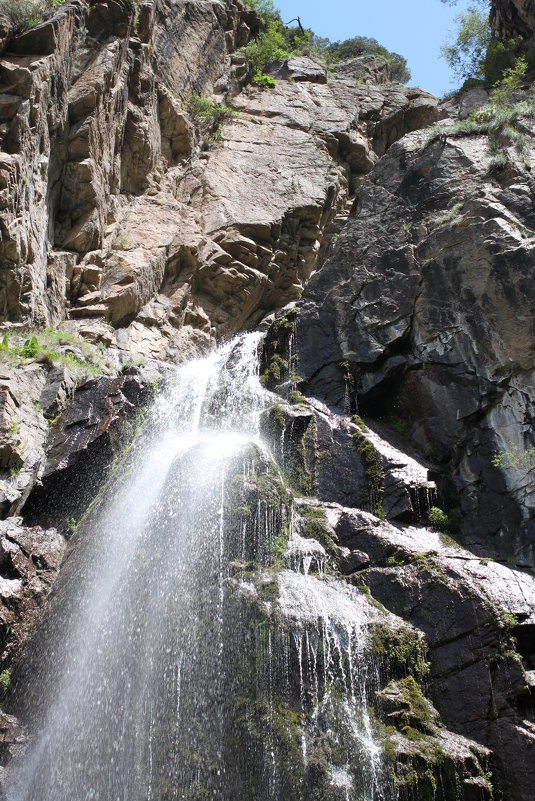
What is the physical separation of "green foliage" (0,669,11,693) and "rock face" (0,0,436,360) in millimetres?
7787

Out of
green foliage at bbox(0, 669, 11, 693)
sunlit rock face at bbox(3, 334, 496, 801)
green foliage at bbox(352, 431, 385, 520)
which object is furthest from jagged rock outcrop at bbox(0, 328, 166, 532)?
green foliage at bbox(352, 431, 385, 520)

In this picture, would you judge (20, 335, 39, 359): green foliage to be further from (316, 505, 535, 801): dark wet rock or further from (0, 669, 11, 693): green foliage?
(316, 505, 535, 801): dark wet rock

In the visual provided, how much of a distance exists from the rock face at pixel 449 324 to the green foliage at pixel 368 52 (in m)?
19.2

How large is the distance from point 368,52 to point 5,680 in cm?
3348

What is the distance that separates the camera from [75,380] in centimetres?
1384

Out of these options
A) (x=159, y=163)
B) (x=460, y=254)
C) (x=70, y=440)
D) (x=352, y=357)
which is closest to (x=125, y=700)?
(x=70, y=440)

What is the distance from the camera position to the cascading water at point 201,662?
789 centimetres

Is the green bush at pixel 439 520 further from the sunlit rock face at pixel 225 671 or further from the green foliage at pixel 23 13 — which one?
the green foliage at pixel 23 13

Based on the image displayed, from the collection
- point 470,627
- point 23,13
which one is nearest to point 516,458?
point 470,627

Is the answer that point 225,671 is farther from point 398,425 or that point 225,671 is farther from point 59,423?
point 398,425

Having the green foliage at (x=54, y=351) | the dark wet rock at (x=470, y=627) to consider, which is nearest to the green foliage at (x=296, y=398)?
the dark wet rock at (x=470, y=627)

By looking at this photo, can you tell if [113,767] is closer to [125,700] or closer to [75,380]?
[125,700]

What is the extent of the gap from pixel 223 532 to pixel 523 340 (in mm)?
6875

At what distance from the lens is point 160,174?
2156 cm
